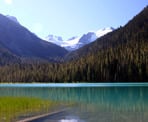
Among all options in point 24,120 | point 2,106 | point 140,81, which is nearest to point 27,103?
point 2,106

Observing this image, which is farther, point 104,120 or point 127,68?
point 127,68

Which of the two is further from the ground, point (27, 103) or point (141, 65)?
point (141, 65)

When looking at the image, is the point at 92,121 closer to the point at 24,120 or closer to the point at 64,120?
the point at 64,120

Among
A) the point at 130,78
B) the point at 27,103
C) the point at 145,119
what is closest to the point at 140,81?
the point at 130,78

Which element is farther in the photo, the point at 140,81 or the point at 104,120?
the point at 140,81

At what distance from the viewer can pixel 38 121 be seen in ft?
121

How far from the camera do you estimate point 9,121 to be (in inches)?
1449

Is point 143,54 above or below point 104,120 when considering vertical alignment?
above

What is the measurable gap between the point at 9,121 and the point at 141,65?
155579mm


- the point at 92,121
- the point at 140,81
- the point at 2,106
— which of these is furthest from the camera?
the point at 140,81

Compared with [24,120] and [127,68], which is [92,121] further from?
[127,68]

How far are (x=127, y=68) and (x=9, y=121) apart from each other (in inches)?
6401

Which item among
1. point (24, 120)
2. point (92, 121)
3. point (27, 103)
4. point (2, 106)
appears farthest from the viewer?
point (27, 103)

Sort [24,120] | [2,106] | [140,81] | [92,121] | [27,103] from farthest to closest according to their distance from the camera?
[140,81], [27,103], [2,106], [24,120], [92,121]
